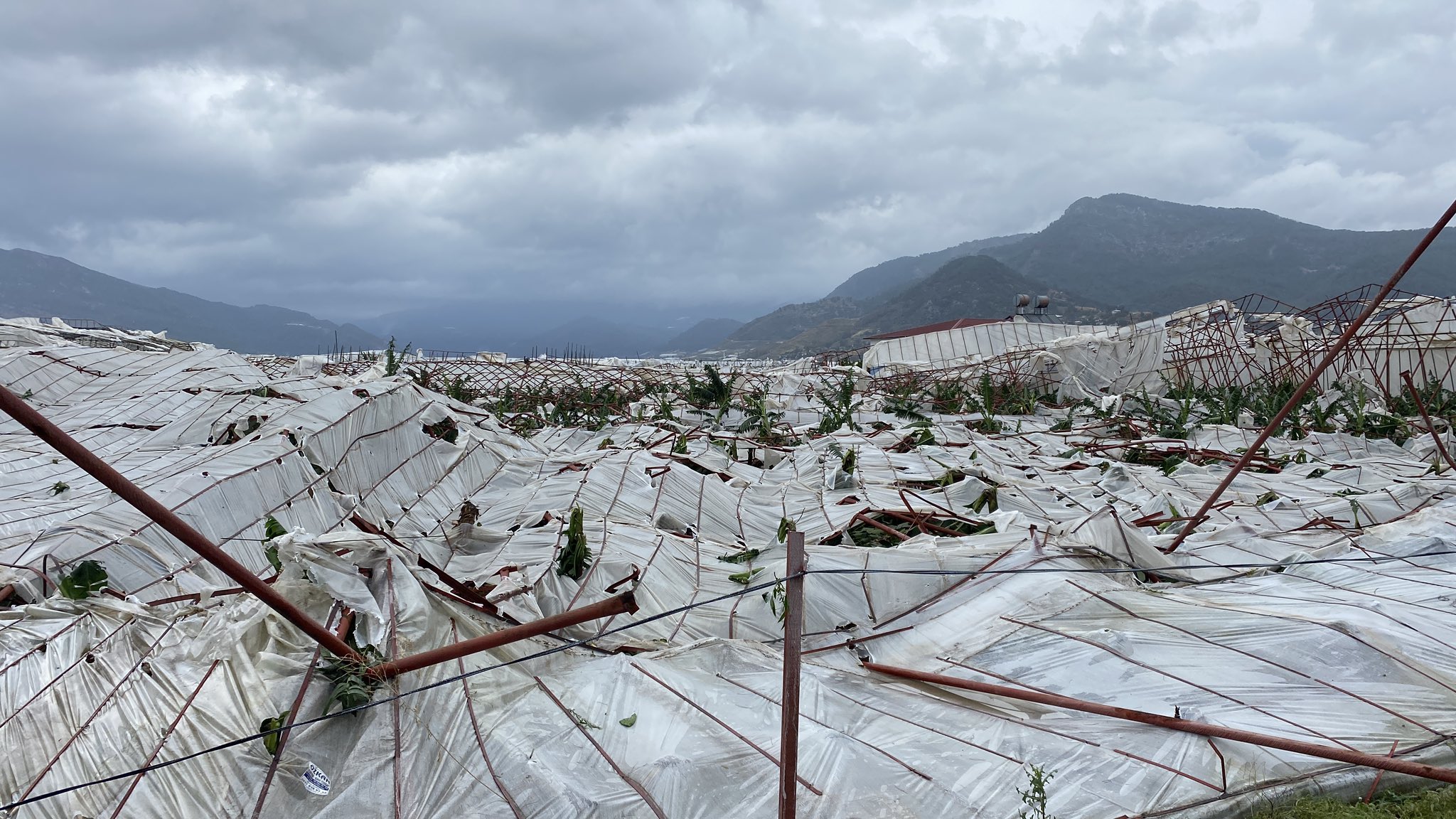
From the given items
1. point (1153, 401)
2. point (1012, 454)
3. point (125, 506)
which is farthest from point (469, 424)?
point (1153, 401)

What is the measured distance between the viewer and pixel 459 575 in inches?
193

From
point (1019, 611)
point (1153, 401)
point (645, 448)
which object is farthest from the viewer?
point (1153, 401)

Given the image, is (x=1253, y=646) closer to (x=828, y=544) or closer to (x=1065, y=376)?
(x=828, y=544)

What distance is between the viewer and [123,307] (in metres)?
163

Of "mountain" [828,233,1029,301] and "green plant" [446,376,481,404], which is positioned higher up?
"mountain" [828,233,1029,301]

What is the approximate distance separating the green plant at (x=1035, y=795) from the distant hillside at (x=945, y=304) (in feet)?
191

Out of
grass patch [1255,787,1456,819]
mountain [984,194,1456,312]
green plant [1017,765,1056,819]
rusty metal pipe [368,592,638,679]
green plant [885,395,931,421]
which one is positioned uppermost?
mountain [984,194,1456,312]

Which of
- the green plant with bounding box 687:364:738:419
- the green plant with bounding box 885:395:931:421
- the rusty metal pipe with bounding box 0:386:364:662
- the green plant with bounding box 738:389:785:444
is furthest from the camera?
the green plant with bounding box 885:395:931:421

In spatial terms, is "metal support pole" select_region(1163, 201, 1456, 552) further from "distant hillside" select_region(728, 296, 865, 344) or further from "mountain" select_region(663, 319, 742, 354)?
"mountain" select_region(663, 319, 742, 354)

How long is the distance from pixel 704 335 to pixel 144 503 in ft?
489

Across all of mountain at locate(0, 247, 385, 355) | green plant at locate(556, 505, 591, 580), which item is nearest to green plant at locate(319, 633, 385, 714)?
green plant at locate(556, 505, 591, 580)

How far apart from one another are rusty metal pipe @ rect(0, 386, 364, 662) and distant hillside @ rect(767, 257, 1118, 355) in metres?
58.5

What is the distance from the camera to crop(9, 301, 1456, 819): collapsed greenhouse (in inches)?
99.2

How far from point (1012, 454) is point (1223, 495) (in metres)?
2.38
